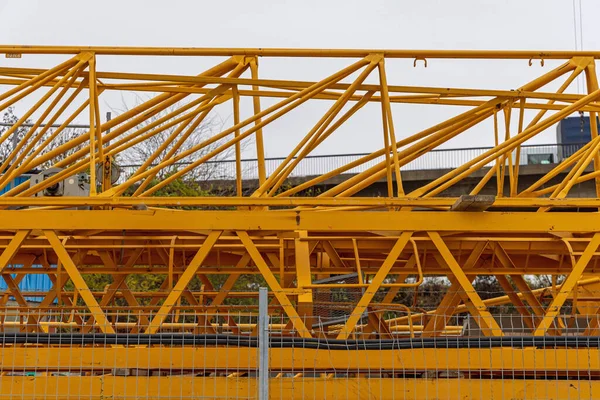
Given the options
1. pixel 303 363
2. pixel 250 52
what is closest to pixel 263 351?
pixel 303 363

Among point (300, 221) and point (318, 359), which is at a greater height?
point (300, 221)

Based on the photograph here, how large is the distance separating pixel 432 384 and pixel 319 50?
4303 millimetres

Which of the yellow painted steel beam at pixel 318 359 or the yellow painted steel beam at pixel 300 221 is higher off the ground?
the yellow painted steel beam at pixel 300 221

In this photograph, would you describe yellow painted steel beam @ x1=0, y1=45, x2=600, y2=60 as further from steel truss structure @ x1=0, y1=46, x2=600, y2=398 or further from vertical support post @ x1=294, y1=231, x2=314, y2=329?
vertical support post @ x1=294, y1=231, x2=314, y2=329

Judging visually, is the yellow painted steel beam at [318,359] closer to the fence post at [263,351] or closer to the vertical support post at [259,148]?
the fence post at [263,351]

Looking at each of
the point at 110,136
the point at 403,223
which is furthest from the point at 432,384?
the point at 110,136

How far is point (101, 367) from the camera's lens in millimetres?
9000

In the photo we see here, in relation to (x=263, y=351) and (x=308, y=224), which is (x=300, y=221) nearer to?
(x=308, y=224)

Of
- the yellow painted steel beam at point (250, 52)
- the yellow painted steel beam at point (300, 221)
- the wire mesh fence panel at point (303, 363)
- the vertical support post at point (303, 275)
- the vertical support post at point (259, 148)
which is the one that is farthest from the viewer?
the vertical support post at point (259, 148)

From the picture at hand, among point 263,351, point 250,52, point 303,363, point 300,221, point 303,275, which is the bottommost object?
point 303,363

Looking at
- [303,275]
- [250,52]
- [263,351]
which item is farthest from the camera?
[250,52]

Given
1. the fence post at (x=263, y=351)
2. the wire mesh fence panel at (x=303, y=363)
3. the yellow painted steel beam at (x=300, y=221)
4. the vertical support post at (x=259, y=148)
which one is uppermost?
the vertical support post at (x=259, y=148)

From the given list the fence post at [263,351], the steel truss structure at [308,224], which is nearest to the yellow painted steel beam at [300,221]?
the steel truss structure at [308,224]

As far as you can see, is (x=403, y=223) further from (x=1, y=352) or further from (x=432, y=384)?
(x=1, y=352)
